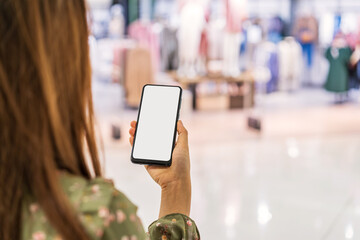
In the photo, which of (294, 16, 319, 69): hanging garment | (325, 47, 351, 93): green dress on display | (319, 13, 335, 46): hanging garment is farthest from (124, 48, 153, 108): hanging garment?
(319, 13, 335, 46): hanging garment

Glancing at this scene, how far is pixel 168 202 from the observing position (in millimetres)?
1192

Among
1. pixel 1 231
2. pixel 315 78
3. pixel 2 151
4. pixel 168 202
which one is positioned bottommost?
pixel 315 78

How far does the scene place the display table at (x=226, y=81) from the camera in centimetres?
793

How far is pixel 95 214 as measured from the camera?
721 millimetres

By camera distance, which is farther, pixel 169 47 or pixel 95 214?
pixel 169 47

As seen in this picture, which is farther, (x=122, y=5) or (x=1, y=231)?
(x=122, y=5)

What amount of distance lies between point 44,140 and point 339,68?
894cm

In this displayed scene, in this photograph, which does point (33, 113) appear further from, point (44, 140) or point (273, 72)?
point (273, 72)

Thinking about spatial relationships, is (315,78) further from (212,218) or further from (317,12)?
(212,218)

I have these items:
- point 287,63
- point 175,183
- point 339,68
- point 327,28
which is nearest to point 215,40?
point 287,63

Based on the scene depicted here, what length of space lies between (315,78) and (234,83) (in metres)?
3.59

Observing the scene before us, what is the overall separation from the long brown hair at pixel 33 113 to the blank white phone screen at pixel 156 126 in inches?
19.9

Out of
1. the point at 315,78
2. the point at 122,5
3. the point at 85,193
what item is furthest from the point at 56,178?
the point at 122,5

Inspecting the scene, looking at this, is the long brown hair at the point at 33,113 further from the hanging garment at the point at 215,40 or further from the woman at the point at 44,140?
the hanging garment at the point at 215,40
